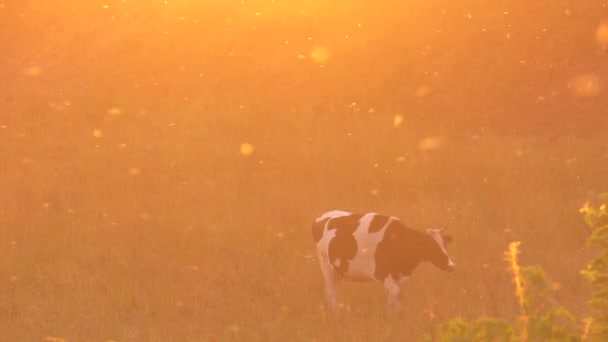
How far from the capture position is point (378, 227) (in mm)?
11945

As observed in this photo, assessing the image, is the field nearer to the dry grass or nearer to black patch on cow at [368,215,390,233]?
the dry grass

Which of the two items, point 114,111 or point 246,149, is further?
point 114,111

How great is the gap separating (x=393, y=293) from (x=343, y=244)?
75 centimetres

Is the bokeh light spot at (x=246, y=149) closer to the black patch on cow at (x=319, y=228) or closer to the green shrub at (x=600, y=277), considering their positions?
the black patch on cow at (x=319, y=228)

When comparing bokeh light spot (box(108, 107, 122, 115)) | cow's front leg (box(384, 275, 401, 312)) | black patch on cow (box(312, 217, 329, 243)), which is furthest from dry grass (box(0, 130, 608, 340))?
bokeh light spot (box(108, 107, 122, 115))

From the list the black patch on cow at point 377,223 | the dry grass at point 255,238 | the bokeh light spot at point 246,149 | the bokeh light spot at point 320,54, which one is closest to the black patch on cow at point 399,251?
the black patch on cow at point 377,223

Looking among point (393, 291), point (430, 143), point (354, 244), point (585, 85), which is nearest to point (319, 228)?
point (354, 244)

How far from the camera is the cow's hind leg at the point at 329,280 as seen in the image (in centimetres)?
1216

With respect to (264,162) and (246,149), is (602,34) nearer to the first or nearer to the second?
(246,149)

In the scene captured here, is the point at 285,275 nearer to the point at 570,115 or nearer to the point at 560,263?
the point at 560,263

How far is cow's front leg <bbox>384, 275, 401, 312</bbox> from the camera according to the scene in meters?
11.6

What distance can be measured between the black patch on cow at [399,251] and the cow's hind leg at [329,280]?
2.03ft

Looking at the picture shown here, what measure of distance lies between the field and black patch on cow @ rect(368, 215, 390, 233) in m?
0.89

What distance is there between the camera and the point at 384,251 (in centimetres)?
1179
